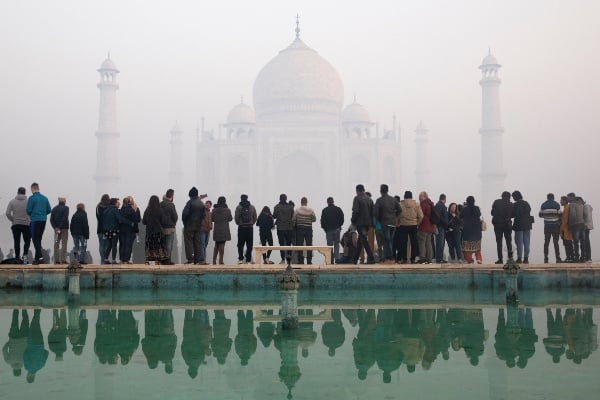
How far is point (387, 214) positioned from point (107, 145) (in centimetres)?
3481

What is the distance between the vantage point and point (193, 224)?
29.2 ft

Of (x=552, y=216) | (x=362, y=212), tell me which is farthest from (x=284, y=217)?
(x=552, y=216)

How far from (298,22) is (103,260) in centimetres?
4028

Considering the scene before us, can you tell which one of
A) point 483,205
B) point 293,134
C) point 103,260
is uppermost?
point 293,134

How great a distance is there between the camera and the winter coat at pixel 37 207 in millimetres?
8578

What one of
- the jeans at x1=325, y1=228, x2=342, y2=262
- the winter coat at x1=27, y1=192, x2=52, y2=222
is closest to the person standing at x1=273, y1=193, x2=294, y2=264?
the jeans at x1=325, y1=228, x2=342, y2=262

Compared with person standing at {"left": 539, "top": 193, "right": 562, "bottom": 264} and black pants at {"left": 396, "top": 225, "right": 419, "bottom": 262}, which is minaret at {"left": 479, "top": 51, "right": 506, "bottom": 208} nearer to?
person standing at {"left": 539, "top": 193, "right": 562, "bottom": 264}

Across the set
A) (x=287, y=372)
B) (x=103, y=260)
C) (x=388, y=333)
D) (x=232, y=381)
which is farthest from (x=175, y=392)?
(x=103, y=260)

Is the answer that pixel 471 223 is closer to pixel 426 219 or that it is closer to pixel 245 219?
pixel 426 219

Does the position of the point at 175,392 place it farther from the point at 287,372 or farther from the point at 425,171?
the point at 425,171

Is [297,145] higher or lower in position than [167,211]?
higher

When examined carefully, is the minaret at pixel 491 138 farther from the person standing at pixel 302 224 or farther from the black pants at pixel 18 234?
the black pants at pixel 18 234

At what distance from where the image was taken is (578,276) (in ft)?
26.1

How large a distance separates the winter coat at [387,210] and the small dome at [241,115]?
3837 cm
